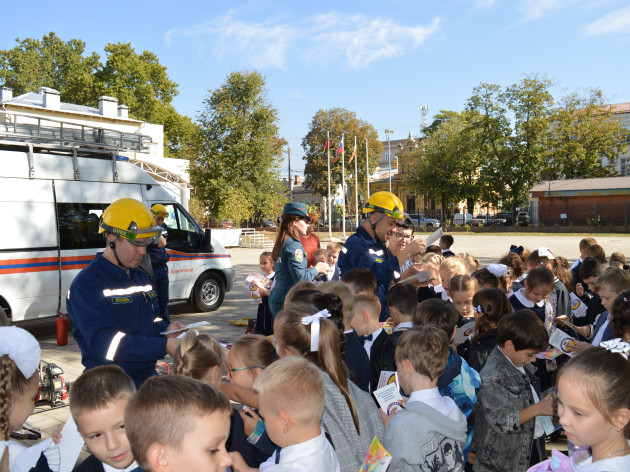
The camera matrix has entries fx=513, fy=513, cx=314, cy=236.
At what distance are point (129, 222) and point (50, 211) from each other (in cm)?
645

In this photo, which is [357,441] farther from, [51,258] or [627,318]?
[51,258]

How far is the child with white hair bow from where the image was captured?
2.12m

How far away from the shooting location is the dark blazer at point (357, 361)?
3.29 m

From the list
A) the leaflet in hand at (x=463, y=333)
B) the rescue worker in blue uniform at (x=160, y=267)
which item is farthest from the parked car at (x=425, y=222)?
the leaflet in hand at (x=463, y=333)

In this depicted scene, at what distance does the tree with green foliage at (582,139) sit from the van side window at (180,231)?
148ft

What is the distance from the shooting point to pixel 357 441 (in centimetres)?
243

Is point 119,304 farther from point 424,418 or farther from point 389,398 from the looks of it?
point 424,418

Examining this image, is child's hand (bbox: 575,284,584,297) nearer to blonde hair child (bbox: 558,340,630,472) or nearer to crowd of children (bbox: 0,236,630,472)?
crowd of children (bbox: 0,236,630,472)

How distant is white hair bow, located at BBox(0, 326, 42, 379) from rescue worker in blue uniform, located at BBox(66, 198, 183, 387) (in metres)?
0.83

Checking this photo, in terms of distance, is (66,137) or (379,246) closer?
(379,246)

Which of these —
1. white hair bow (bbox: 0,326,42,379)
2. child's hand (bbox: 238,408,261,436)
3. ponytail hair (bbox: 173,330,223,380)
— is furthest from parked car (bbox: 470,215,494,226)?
white hair bow (bbox: 0,326,42,379)

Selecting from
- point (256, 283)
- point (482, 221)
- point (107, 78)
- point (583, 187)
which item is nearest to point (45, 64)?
point (107, 78)

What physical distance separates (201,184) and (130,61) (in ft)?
60.1

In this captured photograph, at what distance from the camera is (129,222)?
3281mm
